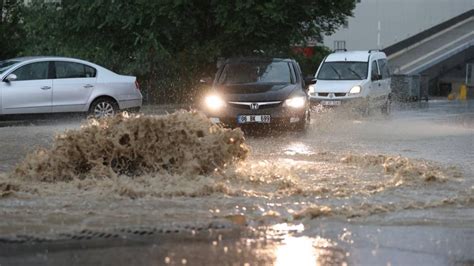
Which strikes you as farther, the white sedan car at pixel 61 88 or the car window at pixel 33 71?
the car window at pixel 33 71

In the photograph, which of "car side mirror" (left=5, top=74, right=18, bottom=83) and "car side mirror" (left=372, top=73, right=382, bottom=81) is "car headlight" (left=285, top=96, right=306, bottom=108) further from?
"car side mirror" (left=372, top=73, right=382, bottom=81)

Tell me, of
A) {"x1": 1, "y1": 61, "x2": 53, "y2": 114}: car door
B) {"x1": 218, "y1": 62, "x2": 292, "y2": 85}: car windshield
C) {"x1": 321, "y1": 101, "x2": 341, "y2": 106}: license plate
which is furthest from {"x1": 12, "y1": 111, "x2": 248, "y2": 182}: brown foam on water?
{"x1": 321, "y1": 101, "x2": 341, "y2": 106}: license plate

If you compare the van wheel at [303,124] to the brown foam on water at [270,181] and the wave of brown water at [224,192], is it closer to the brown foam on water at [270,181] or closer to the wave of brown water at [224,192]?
the brown foam on water at [270,181]

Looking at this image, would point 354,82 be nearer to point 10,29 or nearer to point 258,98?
point 258,98

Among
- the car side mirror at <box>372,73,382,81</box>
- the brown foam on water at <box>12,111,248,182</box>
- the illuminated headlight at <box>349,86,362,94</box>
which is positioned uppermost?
the car side mirror at <box>372,73,382,81</box>

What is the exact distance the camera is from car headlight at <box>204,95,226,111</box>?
15023mm

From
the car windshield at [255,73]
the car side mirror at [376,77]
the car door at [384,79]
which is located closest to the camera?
the car windshield at [255,73]

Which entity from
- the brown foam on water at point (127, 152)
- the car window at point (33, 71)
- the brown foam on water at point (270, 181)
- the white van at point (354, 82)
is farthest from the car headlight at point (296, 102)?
the car window at point (33, 71)

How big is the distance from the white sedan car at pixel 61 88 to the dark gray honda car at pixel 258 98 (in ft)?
9.59

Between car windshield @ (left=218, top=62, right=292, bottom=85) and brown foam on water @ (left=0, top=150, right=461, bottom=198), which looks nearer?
brown foam on water @ (left=0, top=150, right=461, bottom=198)

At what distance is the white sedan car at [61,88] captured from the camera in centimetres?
1681

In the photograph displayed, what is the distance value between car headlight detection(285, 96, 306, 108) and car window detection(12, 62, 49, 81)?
18.3 ft

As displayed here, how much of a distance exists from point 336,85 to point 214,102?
248 inches

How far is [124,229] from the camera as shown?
22.8 ft
